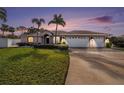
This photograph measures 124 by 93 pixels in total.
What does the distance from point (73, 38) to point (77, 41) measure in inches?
6.9

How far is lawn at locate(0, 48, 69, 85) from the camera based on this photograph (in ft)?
23.5

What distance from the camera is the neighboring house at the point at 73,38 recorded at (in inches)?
301

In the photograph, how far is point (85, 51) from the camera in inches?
308

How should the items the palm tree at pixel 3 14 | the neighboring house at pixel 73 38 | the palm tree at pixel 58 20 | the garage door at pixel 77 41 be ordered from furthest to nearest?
the garage door at pixel 77 41 → the neighboring house at pixel 73 38 → the palm tree at pixel 58 20 → the palm tree at pixel 3 14

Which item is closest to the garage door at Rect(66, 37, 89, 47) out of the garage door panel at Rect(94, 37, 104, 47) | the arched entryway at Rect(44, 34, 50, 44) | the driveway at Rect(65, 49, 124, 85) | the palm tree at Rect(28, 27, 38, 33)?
the driveway at Rect(65, 49, 124, 85)

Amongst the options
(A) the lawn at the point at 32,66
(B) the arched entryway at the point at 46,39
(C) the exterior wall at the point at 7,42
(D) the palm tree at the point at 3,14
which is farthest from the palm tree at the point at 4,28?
(B) the arched entryway at the point at 46,39

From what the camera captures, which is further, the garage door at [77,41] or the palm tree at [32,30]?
the garage door at [77,41]

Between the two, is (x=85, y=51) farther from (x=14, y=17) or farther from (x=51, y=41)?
(x=14, y=17)

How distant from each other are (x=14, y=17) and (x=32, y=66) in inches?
56.1

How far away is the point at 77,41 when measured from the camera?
7805 mm

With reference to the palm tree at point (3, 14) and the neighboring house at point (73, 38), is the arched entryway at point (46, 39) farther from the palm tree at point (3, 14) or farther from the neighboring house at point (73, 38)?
the palm tree at point (3, 14)

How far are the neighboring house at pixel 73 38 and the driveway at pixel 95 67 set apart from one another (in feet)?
0.77

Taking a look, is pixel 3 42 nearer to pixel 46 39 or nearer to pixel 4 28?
pixel 4 28
